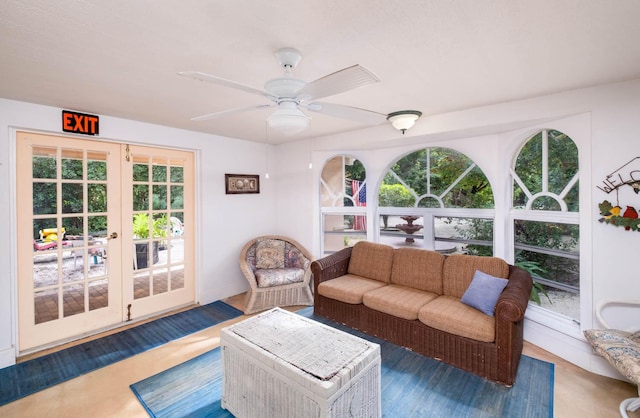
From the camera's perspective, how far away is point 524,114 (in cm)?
255

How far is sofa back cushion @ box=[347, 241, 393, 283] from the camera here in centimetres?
343

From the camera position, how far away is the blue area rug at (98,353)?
2.29 m

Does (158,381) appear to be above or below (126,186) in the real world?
below

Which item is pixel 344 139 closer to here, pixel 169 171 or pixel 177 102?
pixel 177 102

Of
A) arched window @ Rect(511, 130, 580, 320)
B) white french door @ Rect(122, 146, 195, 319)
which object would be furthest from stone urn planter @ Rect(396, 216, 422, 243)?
white french door @ Rect(122, 146, 195, 319)

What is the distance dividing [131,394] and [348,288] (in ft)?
6.69

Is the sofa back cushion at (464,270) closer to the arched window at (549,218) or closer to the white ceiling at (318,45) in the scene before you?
the arched window at (549,218)

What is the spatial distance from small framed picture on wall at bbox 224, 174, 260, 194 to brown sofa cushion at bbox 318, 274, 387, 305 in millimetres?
1873

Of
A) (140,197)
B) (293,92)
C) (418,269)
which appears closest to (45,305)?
(140,197)

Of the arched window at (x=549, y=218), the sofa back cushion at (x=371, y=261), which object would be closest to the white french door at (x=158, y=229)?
the sofa back cushion at (x=371, y=261)

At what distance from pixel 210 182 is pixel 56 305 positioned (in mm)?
2024

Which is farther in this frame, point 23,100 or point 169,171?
point 169,171

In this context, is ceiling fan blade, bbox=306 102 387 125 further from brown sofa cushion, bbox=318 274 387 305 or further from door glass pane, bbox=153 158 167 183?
door glass pane, bbox=153 158 167 183

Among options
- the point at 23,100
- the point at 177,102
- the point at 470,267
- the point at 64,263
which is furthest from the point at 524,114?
the point at 64,263
